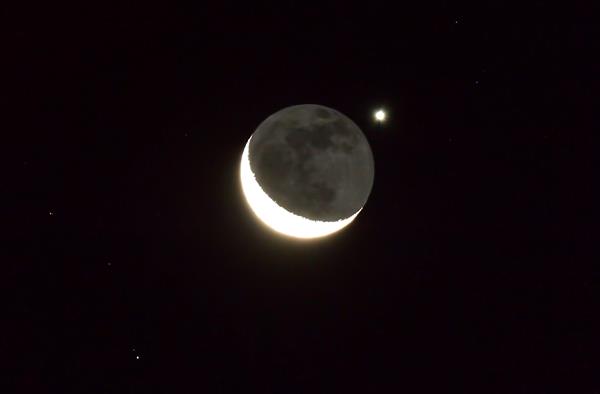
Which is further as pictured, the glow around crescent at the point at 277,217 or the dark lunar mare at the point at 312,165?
the glow around crescent at the point at 277,217

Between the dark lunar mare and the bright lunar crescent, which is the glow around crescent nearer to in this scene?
the bright lunar crescent

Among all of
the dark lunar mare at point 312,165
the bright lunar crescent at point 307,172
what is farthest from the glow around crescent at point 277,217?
the dark lunar mare at point 312,165

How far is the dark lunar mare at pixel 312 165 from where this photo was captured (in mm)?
7137

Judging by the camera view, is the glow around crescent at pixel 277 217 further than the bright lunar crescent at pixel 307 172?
Yes

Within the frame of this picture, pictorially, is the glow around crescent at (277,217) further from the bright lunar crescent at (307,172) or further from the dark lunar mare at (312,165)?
the dark lunar mare at (312,165)

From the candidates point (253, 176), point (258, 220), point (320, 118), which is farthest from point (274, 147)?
point (258, 220)

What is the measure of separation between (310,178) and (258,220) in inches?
67.2

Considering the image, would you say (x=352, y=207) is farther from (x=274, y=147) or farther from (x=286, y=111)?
(x=286, y=111)

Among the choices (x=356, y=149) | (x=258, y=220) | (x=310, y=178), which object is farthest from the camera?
(x=258, y=220)

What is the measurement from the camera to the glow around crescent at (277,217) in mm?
7305

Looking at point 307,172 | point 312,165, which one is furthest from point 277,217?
point 312,165

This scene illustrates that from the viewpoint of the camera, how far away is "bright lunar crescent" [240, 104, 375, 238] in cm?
715

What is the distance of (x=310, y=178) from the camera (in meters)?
7.15

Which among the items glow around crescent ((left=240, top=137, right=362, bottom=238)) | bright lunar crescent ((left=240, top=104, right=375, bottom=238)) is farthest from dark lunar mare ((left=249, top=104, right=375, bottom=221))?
glow around crescent ((left=240, top=137, right=362, bottom=238))
